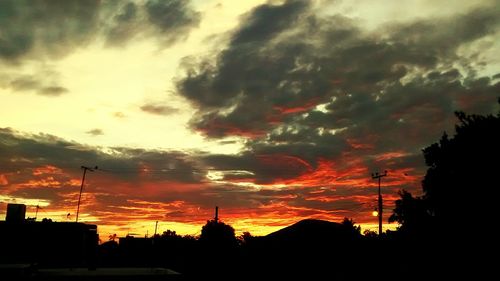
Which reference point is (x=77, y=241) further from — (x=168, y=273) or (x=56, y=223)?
(x=168, y=273)

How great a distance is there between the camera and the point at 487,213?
77.8 ft

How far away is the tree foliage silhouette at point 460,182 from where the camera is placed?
960 inches

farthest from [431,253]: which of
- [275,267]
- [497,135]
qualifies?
[275,267]

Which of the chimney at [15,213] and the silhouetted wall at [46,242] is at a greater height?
the chimney at [15,213]

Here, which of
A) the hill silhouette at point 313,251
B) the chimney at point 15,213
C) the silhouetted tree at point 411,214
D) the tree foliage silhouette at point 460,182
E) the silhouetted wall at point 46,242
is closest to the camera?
the tree foliage silhouette at point 460,182

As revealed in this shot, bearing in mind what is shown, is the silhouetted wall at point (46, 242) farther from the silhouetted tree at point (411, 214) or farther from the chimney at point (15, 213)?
the silhouetted tree at point (411, 214)

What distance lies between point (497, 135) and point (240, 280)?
951 inches

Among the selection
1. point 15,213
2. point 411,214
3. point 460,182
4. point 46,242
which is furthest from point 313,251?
point 15,213

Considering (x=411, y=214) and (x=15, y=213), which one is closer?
(x=411, y=214)

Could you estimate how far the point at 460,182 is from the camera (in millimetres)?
26031

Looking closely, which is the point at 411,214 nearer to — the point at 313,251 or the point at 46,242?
the point at 313,251

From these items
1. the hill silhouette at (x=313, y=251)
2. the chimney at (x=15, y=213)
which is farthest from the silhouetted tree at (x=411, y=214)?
the chimney at (x=15, y=213)

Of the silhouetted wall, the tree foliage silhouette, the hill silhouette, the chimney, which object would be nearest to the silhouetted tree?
the tree foliage silhouette

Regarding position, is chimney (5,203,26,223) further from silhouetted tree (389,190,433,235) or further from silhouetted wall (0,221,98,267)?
silhouetted tree (389,190,433,235)
